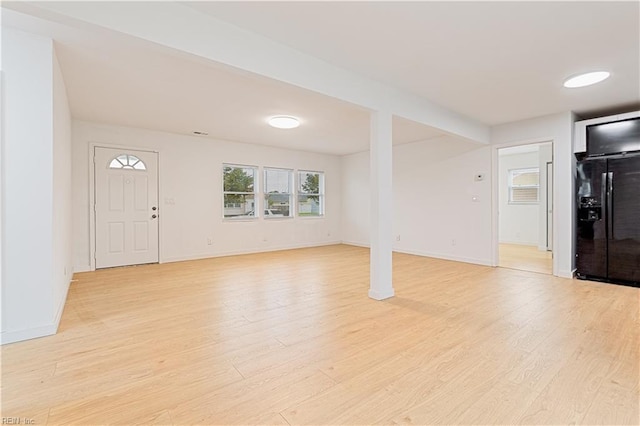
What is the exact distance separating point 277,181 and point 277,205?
1.97 ft

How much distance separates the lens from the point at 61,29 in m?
2.46

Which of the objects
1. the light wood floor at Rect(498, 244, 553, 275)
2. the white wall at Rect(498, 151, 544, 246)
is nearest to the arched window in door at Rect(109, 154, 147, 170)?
the light wood floor at Rect(498, 244, 553, 275)

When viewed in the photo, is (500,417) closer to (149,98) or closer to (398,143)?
(149,98)

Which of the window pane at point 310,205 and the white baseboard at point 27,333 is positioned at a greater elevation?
the window pane at point 310,205

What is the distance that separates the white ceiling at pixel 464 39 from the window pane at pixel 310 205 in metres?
4.71

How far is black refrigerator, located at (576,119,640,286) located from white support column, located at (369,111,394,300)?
3.19 metres

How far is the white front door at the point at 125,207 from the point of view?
5.31 m

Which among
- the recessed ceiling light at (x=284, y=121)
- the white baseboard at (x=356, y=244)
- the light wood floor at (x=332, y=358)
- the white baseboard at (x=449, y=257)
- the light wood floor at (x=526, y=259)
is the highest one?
the recessed ceiling light at (x=284, y=121)

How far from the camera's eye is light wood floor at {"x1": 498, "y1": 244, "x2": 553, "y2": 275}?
210 inches

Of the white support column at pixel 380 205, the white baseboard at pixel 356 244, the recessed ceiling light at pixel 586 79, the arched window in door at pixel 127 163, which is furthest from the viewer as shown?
the white baseboard at pixel 356 244

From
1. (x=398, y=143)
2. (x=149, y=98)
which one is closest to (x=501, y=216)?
(x=398, y=143)

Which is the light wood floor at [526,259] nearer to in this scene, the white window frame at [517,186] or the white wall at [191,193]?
the white window frame at [517,186]

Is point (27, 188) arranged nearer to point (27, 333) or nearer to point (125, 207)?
point (27, 333)

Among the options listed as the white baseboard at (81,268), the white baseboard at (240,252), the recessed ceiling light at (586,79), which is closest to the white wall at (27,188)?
the white baseboard at (81,268)
